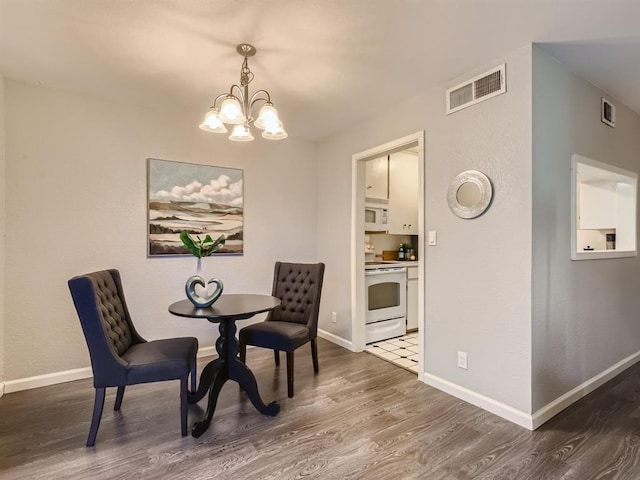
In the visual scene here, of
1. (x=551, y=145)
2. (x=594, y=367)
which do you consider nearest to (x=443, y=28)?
(x=551, y=145)

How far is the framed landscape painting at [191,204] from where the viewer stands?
3.21 m

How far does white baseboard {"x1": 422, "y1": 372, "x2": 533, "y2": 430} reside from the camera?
7.17ft

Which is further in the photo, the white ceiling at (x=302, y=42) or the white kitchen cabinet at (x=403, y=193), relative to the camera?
the white kitchen cabinet at (x=403, y=193)

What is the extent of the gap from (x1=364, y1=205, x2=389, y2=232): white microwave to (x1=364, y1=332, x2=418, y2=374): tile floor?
4.49 feet

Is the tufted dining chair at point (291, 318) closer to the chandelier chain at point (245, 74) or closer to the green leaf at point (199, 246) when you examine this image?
the green leaf at point (199, 246)

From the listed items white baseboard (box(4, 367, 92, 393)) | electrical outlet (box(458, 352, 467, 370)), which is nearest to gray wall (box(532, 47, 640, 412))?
electrical outlet (box(458, 352, 467, 370))

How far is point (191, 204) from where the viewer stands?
3.37 meters

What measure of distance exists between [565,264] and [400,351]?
185cm

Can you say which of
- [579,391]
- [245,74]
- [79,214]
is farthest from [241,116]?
[579,391]

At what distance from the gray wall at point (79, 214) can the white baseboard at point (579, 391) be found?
2819 millimetres

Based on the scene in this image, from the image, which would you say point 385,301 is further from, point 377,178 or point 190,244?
Result: point 190,244

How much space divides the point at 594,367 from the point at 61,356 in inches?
174

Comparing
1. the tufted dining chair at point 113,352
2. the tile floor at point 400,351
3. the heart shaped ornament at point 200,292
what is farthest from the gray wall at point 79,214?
the tile floor at point 400,351

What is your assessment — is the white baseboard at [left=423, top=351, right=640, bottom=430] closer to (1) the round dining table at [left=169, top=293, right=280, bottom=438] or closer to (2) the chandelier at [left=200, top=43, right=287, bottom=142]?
(1) the round dining table at [left=169, top=293, right=280, bottom=438]
